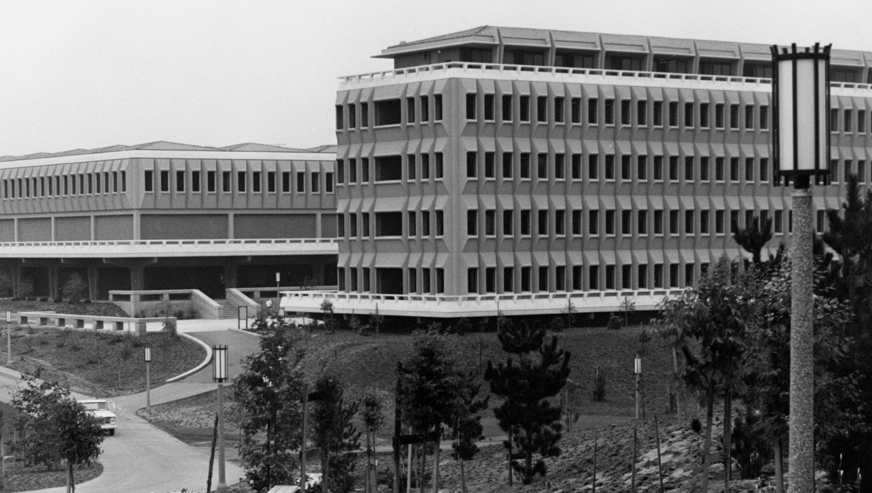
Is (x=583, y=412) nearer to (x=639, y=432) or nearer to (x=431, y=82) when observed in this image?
(x=639, y=432)

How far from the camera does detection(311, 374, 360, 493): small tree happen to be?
125ft

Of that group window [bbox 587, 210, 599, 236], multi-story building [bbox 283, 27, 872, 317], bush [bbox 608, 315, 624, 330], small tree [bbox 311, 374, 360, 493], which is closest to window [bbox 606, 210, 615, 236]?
multi-story building [bbox 283, 27, 872, 317]

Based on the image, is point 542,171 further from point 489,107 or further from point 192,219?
point 192,219

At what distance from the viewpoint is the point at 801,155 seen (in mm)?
14375

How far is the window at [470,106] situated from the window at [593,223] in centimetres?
986

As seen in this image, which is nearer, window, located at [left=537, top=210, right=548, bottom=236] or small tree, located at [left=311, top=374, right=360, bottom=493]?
small tree, located at [left=311, top=374, right=360, bottom=493]

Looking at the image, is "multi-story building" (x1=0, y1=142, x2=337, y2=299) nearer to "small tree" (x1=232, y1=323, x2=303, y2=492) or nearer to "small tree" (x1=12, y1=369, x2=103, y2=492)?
"small tree" (x1=12, y1=369, x2=103, y2=492)

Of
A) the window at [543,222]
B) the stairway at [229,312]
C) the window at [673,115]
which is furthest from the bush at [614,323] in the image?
the stairway at [229,312]

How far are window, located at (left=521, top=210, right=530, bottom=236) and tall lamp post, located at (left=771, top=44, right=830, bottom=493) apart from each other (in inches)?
2518

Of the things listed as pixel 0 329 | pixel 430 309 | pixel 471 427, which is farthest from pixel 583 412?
pixel 0 329

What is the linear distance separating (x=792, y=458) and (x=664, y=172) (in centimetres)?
6977

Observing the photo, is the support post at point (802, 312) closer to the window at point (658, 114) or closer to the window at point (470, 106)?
the window at point (470, 106)

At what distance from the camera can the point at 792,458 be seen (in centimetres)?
1488

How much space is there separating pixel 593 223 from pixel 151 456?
114 feet
